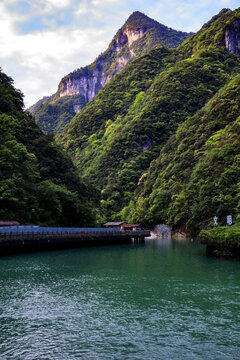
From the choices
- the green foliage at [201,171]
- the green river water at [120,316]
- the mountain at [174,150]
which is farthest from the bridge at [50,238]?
the mountain at [174,150]

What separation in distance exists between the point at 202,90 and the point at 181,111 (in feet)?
53.1

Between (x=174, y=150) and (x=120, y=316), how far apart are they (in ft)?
363

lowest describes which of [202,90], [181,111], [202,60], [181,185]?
[181,185]

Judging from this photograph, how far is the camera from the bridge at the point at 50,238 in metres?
46.5

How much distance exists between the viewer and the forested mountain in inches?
2110

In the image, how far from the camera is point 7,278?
89.9ft

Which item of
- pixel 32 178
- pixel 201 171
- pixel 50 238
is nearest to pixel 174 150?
pixel 201 171

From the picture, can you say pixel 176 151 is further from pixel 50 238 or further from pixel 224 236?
pixel 224 236

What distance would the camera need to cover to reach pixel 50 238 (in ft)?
183

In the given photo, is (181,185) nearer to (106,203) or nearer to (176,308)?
(106,203)

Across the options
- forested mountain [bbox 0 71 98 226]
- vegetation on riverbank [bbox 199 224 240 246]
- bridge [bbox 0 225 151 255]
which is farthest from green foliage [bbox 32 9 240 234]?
forested mountain [bbox 0 71 98 226]

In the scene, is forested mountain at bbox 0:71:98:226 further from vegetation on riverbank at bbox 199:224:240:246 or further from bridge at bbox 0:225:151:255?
vegetation on riverbank at bbox 199:224:240:246

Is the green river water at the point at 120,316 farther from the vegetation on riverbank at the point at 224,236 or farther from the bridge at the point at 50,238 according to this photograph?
the bridge at the point at 50,238

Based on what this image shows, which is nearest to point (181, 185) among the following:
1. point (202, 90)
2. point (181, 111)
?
point (181, 111)
